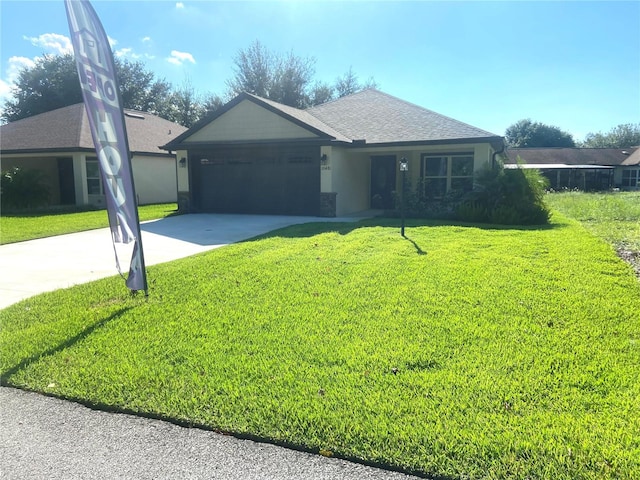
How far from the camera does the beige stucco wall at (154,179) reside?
2125 centimetres

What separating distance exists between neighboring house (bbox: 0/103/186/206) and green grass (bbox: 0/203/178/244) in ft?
7.94

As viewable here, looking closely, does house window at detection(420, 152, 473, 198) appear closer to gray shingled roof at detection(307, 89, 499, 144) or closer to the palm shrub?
gray shingled roof at detection(307, 89, 499, 144)

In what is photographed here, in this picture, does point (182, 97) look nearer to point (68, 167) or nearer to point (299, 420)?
point (68, 167)

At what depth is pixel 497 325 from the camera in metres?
4.57

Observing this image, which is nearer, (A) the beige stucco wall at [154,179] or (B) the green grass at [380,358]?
(B) the green grass at [380,358]

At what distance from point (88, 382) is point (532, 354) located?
377 centimetres

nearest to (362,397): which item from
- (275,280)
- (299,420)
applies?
(299,420)

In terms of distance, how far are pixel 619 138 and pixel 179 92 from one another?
64.9 meters

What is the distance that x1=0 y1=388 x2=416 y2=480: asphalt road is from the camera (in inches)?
101

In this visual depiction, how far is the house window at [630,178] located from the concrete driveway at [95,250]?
4160 cm

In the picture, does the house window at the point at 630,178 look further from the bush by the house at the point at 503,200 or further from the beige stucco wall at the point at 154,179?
the beige stucco wall at the point at 154,179

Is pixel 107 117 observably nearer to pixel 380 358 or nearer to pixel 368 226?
pixel 380 358

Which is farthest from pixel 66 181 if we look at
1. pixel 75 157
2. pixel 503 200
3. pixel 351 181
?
pixel 503 200

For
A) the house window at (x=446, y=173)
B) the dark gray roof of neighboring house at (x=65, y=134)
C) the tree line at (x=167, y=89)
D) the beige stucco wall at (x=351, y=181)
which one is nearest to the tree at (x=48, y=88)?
the tree line at (x=167, y=89)
